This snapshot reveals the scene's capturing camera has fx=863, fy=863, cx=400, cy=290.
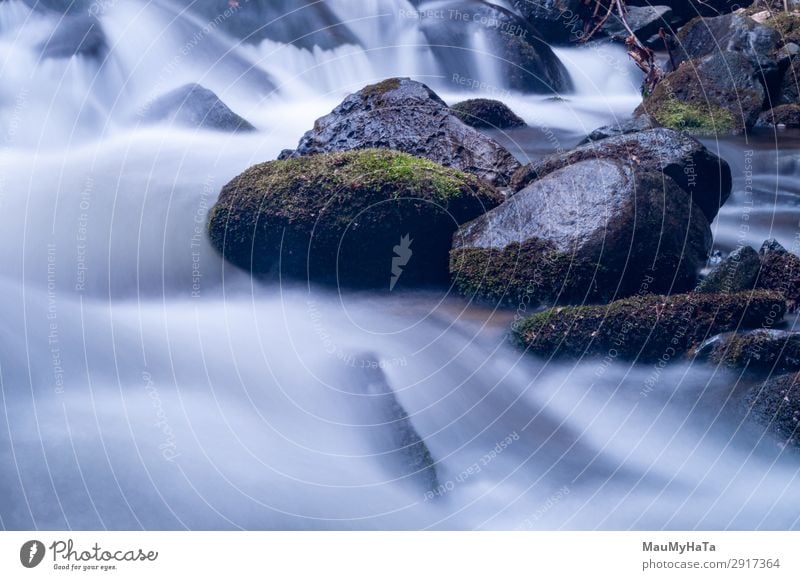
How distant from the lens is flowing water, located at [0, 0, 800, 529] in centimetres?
264

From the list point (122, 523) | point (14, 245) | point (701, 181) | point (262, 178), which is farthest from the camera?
point (701, 181)

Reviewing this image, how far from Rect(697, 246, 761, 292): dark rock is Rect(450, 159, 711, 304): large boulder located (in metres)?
0.08

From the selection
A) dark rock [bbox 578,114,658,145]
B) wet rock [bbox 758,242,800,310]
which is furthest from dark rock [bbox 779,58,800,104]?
wet rock [bbox 758,242,800,310]

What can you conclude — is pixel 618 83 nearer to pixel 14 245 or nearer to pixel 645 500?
pixel 645 500

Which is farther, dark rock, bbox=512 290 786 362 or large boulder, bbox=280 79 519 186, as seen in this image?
large boulder, bbox=280 79 519 186

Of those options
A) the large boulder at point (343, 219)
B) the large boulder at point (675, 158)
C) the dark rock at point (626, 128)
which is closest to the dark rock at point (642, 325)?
the large boulder at point (343, 219)

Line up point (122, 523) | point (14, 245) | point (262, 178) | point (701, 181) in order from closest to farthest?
point (122, 523), point (14, 245), point (262, 178), point (701, 181)

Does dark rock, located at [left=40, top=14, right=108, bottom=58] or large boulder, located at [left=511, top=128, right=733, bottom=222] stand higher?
dark rock, located at [left=40, top=14, right=108, bottom=58]

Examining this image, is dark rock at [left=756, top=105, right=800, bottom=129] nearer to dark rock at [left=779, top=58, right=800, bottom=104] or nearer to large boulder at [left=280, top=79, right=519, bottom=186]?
dark rock at [left=779, top=58, right=800, bottom=104]

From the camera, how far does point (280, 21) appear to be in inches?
123

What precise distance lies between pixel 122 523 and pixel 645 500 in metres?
1.60
